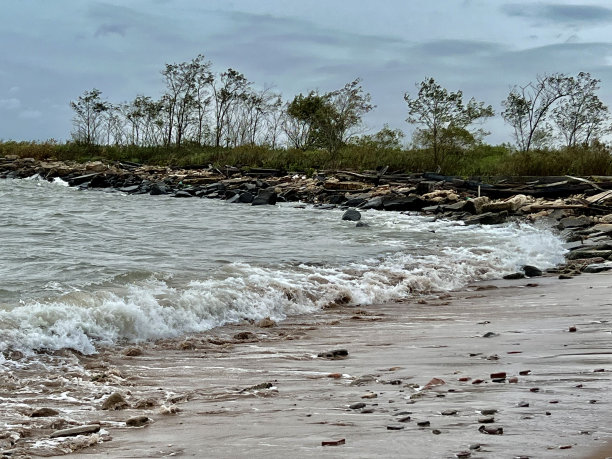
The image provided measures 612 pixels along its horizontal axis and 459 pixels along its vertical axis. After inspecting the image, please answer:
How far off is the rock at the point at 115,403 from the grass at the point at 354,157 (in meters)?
27.4

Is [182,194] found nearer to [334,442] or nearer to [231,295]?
[231,295]

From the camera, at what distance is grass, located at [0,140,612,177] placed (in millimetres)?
29375

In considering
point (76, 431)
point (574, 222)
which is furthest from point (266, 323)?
point (574, 222)

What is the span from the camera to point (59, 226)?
15.5 m

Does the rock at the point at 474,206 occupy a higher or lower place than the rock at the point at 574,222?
higher

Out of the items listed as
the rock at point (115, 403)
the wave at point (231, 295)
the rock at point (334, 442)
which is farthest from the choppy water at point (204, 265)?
the rock at point (334, 442)

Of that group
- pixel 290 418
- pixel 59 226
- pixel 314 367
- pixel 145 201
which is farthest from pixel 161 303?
pixel 145 201

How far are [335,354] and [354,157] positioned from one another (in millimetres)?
32659

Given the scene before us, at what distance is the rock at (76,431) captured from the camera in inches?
141

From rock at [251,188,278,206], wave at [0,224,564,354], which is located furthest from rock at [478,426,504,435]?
rock at [251,188,278,206]

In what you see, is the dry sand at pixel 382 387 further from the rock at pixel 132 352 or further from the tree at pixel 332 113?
the tree at pixel 332 113

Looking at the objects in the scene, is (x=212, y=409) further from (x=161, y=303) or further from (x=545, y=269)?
(x=545, y=269)

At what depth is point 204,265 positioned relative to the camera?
1035 cm

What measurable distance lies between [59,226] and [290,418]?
13.2 m
